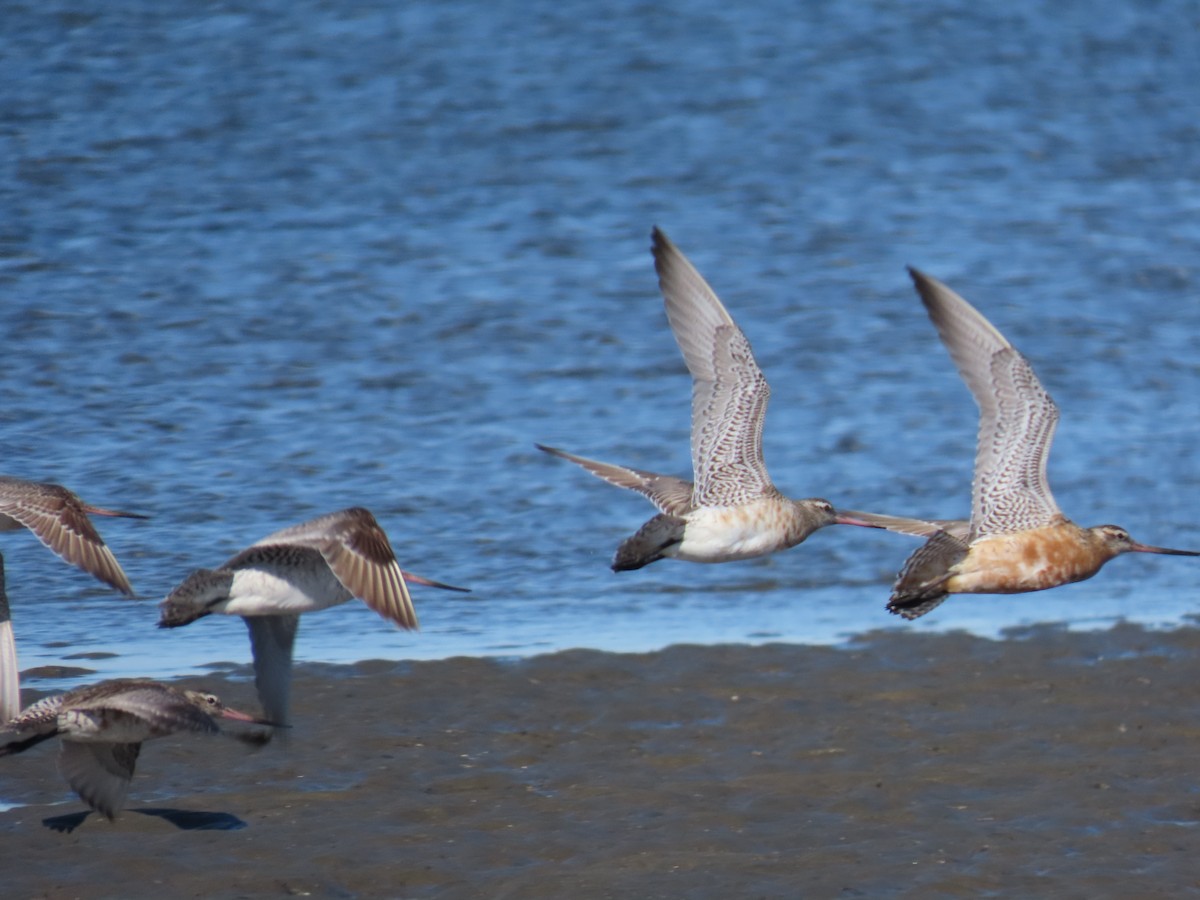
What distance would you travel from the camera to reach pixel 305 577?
736cm

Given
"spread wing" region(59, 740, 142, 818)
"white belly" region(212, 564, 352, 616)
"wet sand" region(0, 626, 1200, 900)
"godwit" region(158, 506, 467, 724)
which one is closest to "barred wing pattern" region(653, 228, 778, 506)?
"wet sand" region(0, 626, 1200, 900)

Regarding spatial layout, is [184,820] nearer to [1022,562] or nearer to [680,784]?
[680,784]

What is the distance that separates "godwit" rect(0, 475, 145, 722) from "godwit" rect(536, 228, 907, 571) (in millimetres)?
1666

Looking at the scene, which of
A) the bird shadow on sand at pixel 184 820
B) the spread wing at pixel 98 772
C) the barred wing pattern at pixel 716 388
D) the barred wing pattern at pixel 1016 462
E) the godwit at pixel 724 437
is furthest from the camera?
the barred wing pattern at pixel 716 388

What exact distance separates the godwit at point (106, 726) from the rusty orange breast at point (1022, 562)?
243cm

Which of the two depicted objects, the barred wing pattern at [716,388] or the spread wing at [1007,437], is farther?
the barred wing pattern at [716,388]

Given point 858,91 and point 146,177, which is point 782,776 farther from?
point 858,91

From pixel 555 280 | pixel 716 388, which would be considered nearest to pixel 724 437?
pixel 716 388

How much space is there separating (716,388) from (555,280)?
23.9 ft

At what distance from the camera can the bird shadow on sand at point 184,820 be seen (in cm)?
773

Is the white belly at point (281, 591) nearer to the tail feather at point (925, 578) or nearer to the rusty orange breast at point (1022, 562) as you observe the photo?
the tail feather at point (925, 578)

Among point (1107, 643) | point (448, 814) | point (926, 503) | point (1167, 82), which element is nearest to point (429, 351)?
point (926, 503)

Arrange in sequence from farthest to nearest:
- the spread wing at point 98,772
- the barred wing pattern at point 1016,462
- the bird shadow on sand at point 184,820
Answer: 1. the bird shadow on sand at point 184,820
2. the barred wing pattern at point 1016,462
3. the spread wing at point 98,772

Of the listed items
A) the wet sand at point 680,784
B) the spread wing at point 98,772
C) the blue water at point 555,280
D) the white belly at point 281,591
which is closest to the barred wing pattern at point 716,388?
the wet sand at point 680,784
